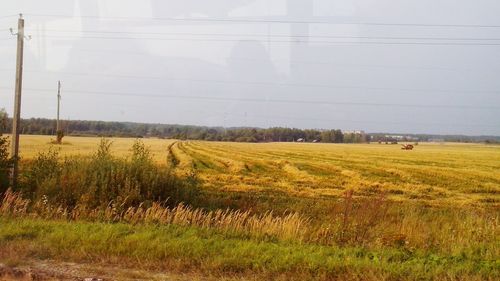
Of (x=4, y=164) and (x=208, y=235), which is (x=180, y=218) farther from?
(x=4, y=164)

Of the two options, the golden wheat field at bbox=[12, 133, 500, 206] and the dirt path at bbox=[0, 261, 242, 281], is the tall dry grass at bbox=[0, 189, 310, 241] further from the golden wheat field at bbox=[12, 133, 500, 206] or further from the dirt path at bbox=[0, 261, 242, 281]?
the golden wheat field at bbox=[12, 133, 500, 206]

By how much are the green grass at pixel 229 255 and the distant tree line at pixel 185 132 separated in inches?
428

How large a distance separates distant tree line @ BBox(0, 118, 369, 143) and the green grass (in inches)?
428

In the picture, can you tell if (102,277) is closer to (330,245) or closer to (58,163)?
(330,245)

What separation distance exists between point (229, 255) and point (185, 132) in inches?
2399

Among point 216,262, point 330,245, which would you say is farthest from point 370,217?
point 216,262

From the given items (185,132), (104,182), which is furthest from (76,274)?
(185,132)

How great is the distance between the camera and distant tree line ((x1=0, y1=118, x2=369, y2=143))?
4494 cm

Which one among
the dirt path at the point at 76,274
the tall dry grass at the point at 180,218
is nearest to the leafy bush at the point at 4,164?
the tall dry grass at the point at 180,218

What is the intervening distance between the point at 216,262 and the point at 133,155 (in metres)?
8.99

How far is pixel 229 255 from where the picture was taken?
7457 mm

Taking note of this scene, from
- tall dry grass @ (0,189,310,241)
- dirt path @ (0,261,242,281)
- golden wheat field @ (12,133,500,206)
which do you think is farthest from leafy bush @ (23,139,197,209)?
dirt path @ (0,261,242,281)

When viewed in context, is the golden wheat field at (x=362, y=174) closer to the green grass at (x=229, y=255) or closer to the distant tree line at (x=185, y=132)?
the distant tree line at (x=185, y=132)

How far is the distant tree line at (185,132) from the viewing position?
44938 millimetres
